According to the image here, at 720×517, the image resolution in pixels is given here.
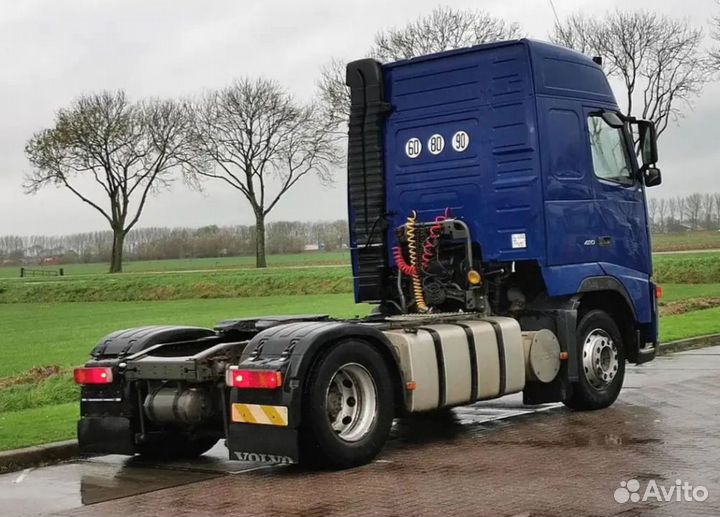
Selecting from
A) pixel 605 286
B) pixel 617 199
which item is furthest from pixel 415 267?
pixel 617 199

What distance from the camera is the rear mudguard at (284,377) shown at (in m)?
7.86

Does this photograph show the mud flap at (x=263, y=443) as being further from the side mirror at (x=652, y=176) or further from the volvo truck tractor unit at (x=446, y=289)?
the side mirror at (x=652, y=176)

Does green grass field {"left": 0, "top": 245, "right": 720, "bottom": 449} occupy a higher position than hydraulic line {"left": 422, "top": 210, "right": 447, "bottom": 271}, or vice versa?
hydraulic line {"left": 422, "top": 210, "right": 447, "bottom": 271}

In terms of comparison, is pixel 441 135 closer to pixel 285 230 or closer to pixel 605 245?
pixel 605 245

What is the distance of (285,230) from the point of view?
86188 mm

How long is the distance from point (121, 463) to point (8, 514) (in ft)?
6.95

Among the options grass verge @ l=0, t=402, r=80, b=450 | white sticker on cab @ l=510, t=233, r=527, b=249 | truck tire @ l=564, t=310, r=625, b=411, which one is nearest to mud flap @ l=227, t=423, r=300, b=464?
grass verge @ l=0, t=402, r=80, b=450

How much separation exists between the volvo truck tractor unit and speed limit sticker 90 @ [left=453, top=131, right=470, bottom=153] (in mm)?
31

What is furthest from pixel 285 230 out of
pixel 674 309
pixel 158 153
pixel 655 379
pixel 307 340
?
pixel 307 340

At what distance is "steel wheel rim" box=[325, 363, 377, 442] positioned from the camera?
8.42 m

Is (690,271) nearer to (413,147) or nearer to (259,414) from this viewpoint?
(413,147)

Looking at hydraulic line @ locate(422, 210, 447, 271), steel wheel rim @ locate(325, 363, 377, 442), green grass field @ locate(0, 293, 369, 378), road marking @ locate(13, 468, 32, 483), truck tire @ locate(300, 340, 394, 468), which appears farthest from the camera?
green grass field @ locate(0, 293, 369, 378)
